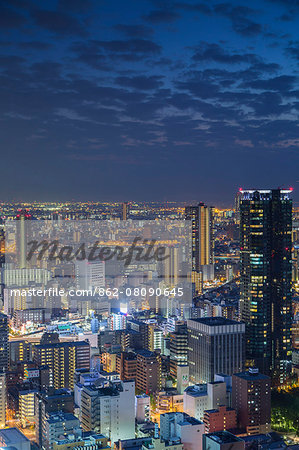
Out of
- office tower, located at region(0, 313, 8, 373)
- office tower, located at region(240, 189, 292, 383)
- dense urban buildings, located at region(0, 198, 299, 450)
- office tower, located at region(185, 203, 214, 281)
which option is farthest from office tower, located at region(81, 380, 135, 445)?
office tower, located at region(185, 203, 214, 281)

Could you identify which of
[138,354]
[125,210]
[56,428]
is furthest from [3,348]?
[125,210]

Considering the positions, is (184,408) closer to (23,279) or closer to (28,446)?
(28,446)

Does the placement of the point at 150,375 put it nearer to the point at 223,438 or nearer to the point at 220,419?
the point at 220,419

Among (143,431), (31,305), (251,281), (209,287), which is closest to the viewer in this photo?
(143,431)

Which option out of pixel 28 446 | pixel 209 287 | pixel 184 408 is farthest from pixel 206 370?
pixel 209 287

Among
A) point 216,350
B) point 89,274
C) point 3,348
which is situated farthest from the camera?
point 89,274
